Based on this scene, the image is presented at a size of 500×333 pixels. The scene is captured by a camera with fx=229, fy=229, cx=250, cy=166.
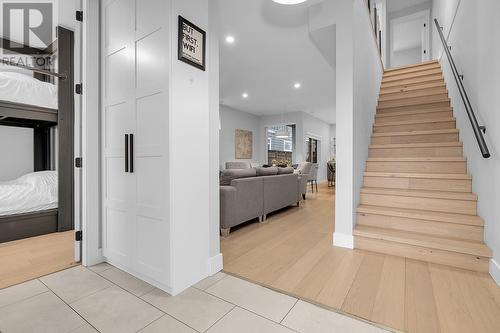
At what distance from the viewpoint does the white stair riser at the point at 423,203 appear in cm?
234

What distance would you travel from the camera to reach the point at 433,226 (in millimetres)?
2334

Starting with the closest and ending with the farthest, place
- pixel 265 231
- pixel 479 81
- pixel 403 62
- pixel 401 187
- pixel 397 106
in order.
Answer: pixel 479 81 → pixel 401 187 → pixel 265 231 → pixel 397 106 → pixel 403 62

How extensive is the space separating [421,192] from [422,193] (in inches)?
1.9

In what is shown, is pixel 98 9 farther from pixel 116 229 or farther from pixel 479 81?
pixel 479 81

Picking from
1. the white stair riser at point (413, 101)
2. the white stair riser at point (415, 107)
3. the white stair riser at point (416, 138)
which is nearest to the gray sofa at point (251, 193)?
the white stair riser at point (416, 138)

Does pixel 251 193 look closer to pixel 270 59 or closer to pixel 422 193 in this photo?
pixel 422 193

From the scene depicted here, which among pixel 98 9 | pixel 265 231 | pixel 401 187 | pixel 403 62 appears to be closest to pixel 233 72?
pixel 98 9

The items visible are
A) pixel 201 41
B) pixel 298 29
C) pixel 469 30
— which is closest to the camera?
pixel 201 41

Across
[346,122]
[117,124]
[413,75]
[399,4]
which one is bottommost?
[117,124]

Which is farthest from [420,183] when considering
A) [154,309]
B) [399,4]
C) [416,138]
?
[399,4]

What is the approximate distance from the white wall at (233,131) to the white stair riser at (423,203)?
5352 mm

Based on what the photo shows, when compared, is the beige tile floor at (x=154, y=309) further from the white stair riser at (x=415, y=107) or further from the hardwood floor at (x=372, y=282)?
the white stair riser at (x=415, y=107)

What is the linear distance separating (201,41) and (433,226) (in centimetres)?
280

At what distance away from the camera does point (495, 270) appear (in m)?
1.74
